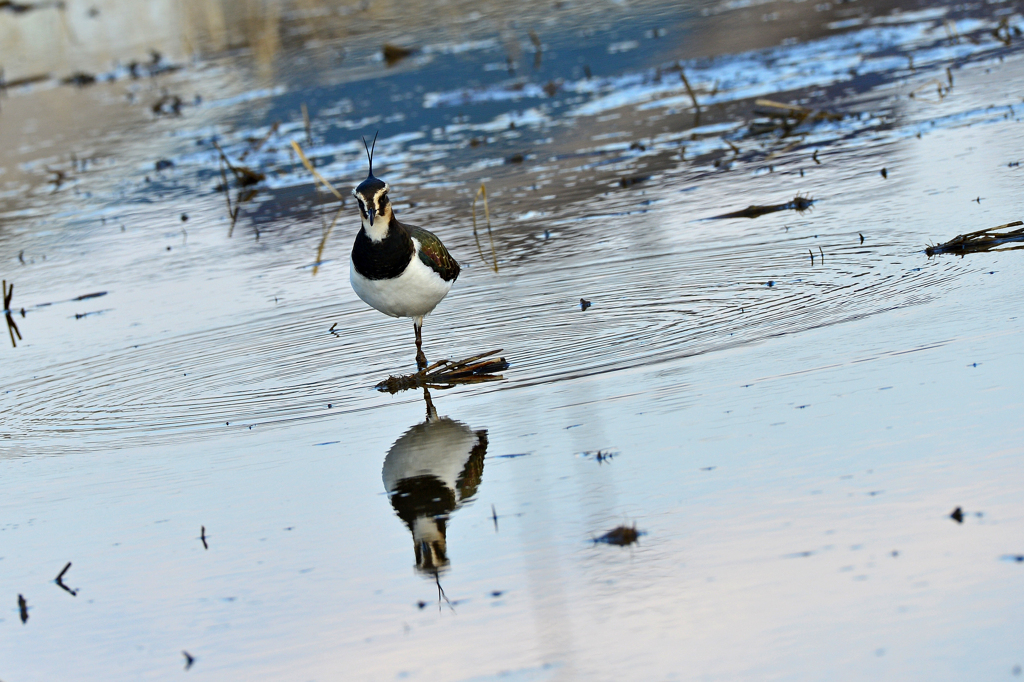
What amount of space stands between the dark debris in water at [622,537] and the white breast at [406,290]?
2.47 meters

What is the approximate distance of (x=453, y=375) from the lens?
630 centimetres

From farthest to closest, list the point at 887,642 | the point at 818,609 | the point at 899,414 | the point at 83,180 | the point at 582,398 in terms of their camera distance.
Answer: the point at 83,180 → the point at 582,398 → the point at 899,414 → the point at 818,609 → the point at 887,642

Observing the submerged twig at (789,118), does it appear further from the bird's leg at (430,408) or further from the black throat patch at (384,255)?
the bird's leg at (430,408)

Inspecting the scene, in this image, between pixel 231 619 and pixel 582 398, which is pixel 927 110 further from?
pixel 231 619

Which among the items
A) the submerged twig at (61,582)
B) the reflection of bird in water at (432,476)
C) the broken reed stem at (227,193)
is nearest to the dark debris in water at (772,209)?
the reflection of bird in water at (432,476)

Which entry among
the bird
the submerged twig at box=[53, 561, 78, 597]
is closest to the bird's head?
the bird

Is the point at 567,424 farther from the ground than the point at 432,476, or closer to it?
farther from the ground

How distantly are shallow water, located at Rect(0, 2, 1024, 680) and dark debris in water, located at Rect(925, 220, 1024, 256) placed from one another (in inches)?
5.1

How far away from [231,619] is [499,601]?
912 millimetres

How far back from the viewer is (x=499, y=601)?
13.0ft

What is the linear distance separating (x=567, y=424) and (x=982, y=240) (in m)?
2.88

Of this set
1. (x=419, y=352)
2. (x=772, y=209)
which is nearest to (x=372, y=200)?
(x=419, y=352)

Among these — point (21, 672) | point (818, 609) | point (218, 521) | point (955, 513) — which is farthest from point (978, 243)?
point (21, 672)

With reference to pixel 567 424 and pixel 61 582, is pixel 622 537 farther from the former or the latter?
pixel 61 582
